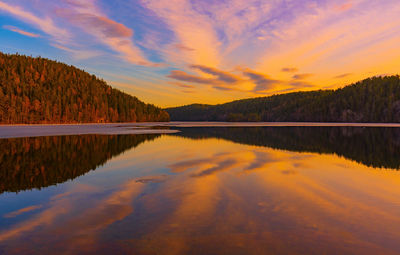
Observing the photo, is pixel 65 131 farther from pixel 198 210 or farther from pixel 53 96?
pixel 53 96

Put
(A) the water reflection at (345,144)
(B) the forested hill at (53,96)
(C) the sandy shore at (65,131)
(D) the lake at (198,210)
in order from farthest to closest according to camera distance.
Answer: (B) the forested hill at (53,96)
(C) the sandy shore at (65,131)
(A) the water reflection at (345,144)
(D) the lake at (198,210)

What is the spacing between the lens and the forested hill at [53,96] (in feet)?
419

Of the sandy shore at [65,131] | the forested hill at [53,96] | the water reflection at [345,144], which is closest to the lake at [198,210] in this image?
the water reflection at [345,144]

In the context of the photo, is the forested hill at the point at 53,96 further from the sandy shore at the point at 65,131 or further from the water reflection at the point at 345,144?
the water reflection at the point at 345,144

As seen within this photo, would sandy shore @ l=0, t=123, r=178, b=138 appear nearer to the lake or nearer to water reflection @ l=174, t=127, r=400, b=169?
water reflection @ l=174, t=127, r=400, b=169

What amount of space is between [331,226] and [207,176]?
23.8 feet

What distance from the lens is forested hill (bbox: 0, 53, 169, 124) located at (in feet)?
419

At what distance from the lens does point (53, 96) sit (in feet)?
471

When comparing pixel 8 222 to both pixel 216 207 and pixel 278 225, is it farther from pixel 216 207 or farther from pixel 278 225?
pixel 278 225

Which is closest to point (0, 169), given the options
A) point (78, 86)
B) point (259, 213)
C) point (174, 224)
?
point (174, 224)

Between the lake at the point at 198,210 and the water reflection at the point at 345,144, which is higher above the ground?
the water reflection at the point at 345,144

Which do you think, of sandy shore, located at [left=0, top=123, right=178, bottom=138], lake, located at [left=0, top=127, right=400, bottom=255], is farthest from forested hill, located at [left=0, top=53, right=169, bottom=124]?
lake, located at [left=0, top=127, right=400, bottom=255]

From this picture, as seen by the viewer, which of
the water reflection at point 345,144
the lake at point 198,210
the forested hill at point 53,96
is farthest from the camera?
the forested hill at point 53,96

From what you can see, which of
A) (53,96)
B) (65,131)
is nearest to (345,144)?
(65,131)
